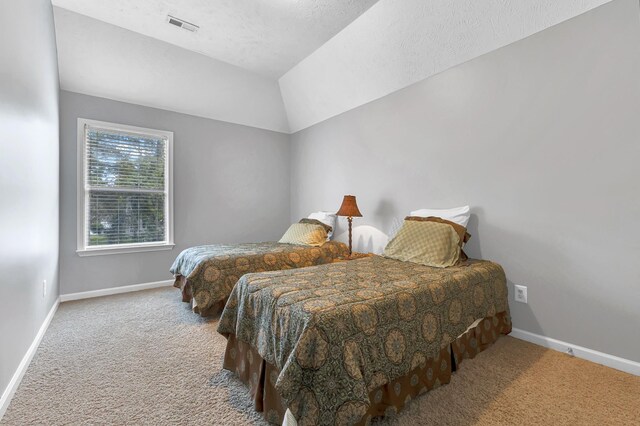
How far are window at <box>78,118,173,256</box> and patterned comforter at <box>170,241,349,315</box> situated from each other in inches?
34.5

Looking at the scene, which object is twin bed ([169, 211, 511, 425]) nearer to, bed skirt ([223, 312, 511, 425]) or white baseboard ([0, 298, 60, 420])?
bed skirt ([223, 312, 511, 425])

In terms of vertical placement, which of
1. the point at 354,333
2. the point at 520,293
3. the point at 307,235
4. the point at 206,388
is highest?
the point at 307,235

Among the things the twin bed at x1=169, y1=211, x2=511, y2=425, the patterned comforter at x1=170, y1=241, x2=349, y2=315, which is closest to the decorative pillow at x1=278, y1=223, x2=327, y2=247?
the patterned comforter at x1=170, y1=241, x2=349, y2=315

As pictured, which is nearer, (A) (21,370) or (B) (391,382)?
(B) (391,382)

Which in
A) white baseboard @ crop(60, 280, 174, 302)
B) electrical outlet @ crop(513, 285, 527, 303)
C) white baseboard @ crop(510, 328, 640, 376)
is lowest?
white baseboard @ crop(510, 328, 640, 376)

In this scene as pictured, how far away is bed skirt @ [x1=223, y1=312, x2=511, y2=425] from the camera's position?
1395 millimetres

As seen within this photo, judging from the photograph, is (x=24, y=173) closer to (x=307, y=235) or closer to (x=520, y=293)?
(x=307, y=235)

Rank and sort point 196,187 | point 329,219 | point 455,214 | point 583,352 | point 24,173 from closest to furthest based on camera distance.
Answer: point 24,173 < point 583,352 < point 455,214 < point 329,219 < point 196,187

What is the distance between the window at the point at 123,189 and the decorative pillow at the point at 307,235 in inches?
65.4

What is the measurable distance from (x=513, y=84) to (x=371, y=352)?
94.8 inches

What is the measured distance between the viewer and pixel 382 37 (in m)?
2.86

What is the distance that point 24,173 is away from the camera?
1891 mm

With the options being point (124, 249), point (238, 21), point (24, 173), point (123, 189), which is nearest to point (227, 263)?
point (24, 173)

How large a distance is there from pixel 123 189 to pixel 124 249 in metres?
0.75
